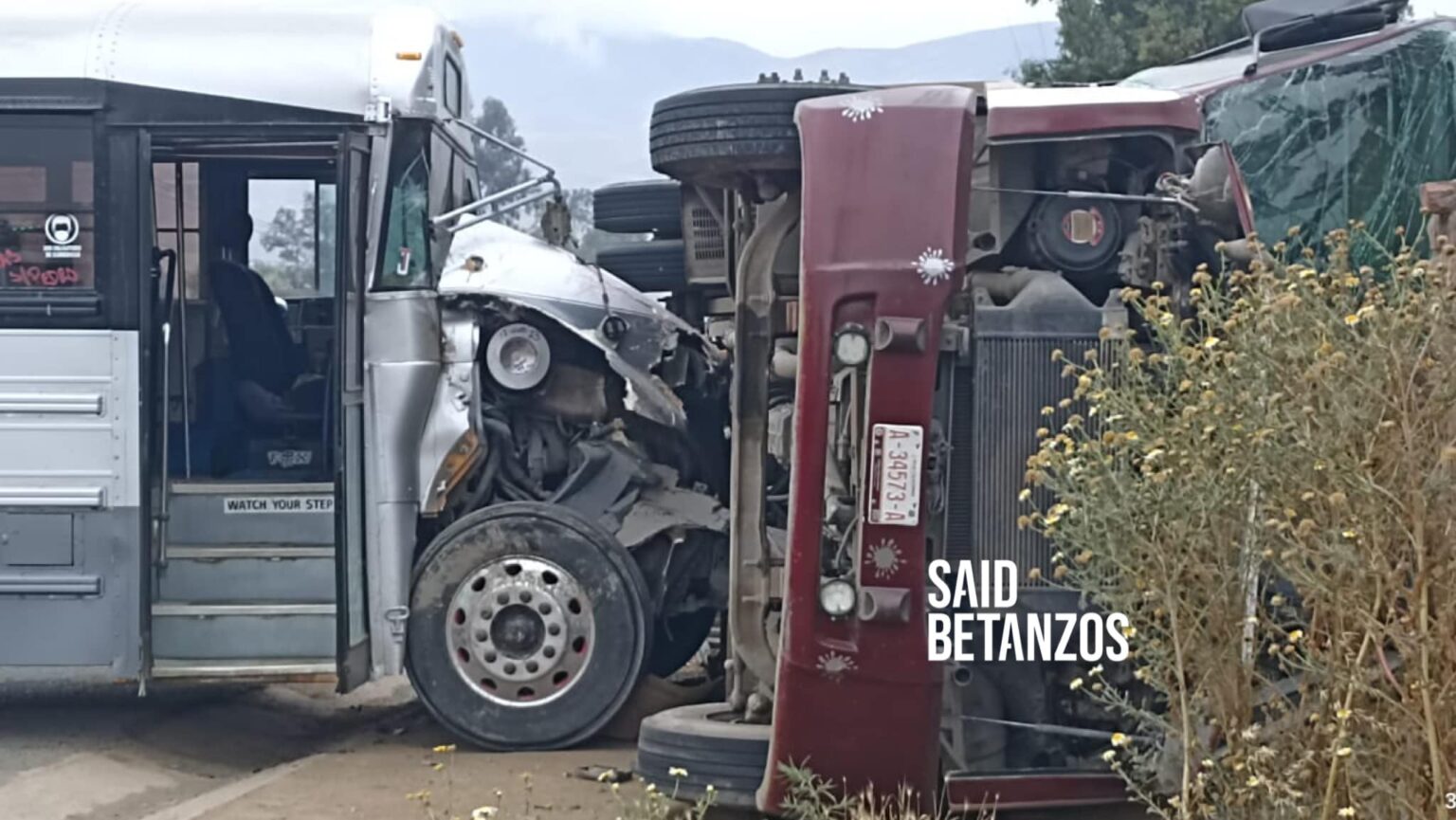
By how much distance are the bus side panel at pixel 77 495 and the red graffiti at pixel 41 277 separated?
0.19m

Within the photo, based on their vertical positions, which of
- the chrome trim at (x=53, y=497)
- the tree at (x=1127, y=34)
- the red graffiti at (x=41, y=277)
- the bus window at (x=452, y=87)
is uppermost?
the tree at (x=1127, y=34)

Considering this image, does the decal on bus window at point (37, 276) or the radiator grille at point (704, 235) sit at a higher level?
the radiator grille at point (704, 235)

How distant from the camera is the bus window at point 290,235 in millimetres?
8414

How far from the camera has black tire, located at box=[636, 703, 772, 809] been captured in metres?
5.55

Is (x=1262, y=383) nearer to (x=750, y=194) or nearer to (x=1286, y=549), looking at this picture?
(x=1286, y=549)

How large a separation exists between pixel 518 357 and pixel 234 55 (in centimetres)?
162

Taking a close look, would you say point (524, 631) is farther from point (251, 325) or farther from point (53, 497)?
point (251, 325)

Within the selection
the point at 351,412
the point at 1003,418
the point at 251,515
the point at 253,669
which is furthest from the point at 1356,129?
the point at 253,669

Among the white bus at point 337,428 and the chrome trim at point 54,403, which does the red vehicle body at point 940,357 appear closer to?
the white bus at point 337,428

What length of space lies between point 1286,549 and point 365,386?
422 centimetres

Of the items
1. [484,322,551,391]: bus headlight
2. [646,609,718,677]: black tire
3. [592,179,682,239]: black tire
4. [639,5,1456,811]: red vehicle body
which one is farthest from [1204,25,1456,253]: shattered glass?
[646,609,718,677]: black tire

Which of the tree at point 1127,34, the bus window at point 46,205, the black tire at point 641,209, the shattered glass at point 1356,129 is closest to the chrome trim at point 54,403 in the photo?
the bus window at point 46,205

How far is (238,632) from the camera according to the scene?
742 centimetres

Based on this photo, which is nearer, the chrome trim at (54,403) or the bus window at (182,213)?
the chrome trim at (54,403)
